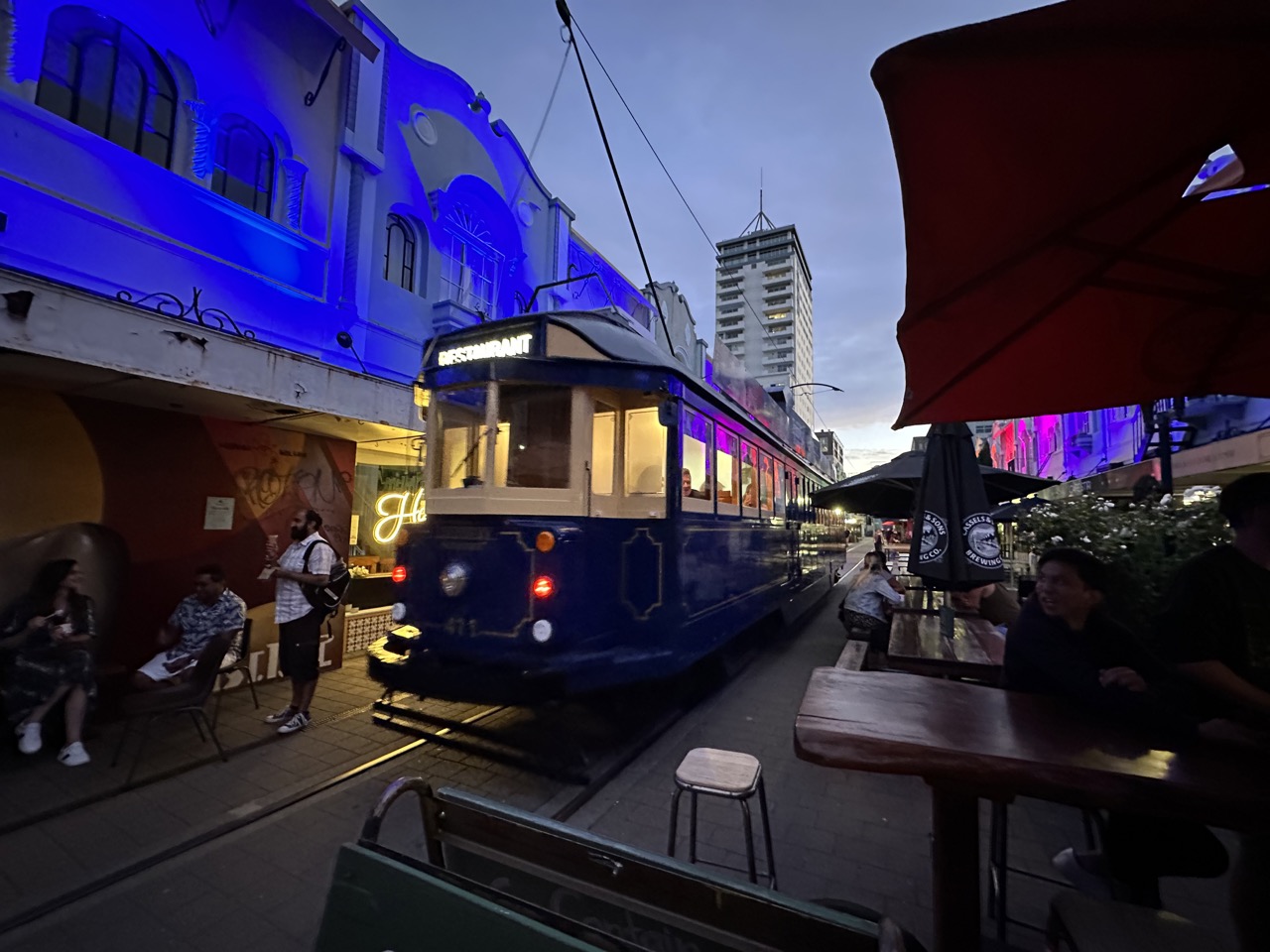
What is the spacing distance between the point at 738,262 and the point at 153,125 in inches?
2712

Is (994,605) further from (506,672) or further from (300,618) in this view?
(300,618)

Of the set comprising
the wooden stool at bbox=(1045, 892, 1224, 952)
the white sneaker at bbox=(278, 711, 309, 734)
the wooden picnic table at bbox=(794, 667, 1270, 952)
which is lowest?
the white sneaker at bbox=(278, 711, 309, 734)

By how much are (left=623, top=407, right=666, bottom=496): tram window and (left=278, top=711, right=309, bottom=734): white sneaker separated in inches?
136

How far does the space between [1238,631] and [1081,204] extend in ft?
5.11

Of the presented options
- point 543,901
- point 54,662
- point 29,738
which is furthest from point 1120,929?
point 29,738

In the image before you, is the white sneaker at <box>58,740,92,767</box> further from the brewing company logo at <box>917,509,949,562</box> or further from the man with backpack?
the brewing company logo at <box>917,509,949,562</box>

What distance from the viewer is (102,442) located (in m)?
4.85

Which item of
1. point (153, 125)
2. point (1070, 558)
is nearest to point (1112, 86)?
point (1070, 558)

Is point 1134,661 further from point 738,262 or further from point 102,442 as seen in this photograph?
point 738,262

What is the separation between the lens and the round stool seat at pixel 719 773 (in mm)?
2424

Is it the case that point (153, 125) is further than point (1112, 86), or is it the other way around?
point (153, 125)

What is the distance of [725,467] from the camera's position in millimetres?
5891

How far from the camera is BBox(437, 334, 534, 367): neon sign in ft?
14.4

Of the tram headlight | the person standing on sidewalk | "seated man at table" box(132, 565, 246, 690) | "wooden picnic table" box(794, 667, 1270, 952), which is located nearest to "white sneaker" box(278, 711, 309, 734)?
the person standing on sidewalk
